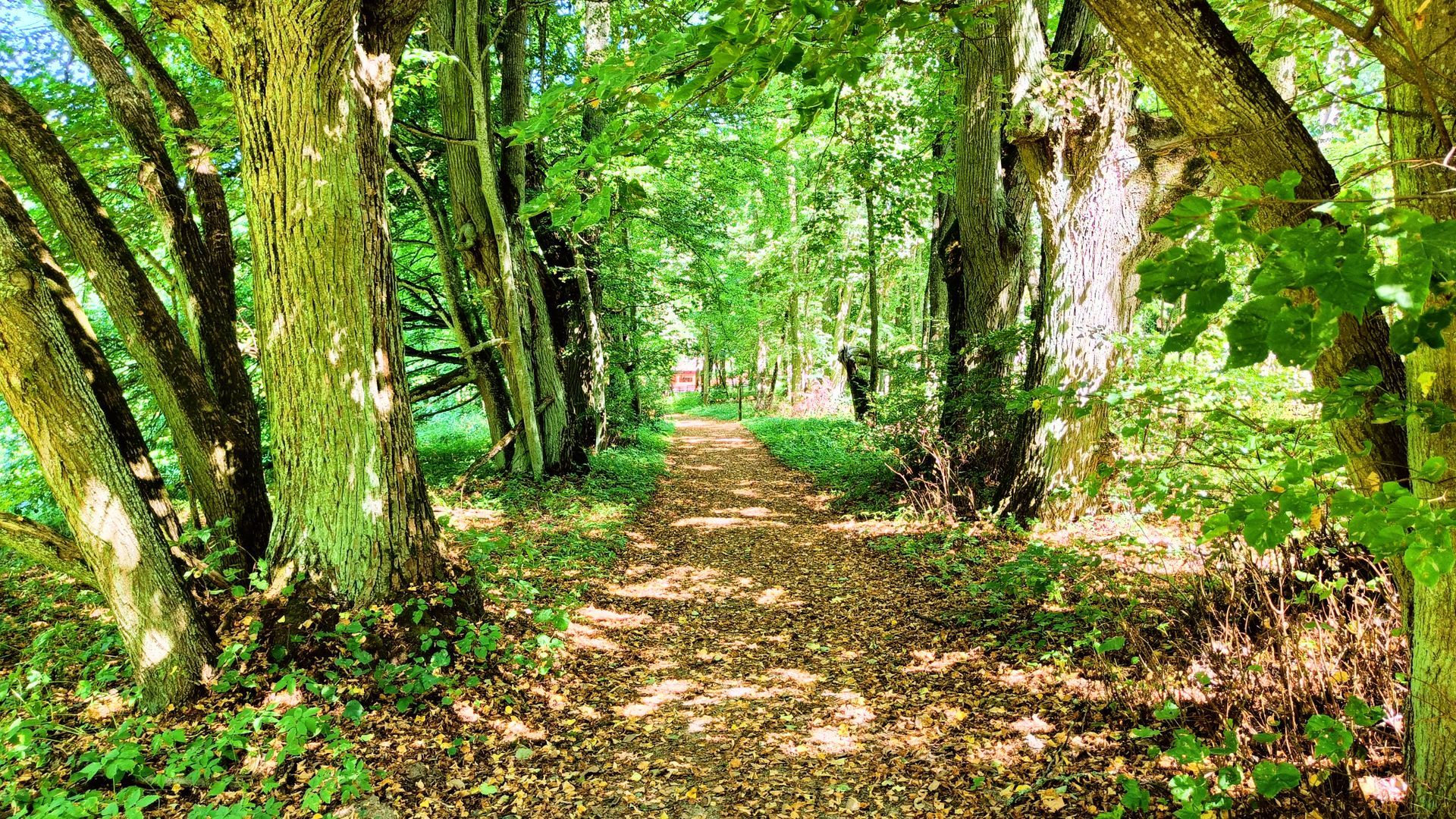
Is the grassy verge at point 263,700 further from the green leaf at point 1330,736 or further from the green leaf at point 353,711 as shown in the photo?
the green leaf at point 1330,736

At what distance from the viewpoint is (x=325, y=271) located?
4.21m

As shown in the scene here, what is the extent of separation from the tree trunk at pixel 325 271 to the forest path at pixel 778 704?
1623 mm

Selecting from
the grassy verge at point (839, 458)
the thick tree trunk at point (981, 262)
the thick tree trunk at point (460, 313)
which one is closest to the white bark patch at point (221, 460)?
the thick tree trunk at point (460, 313)

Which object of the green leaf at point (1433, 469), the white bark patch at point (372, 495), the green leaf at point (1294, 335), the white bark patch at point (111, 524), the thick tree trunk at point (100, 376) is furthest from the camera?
the white bark patch at point (372, 495)

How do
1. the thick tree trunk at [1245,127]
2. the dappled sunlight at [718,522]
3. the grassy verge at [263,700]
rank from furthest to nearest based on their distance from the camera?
the dappled sunlight at [718,522] < the grassy verge at [263,700] < the thick tree trunk at [1245,127]

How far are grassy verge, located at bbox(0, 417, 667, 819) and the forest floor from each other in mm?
343

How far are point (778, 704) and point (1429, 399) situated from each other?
362cm

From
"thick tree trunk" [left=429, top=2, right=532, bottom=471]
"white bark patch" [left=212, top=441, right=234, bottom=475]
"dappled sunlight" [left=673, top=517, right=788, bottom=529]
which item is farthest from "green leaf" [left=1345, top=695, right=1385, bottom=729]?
"thick tree trunk" [left=429, top=2, right=532, bottom=471]

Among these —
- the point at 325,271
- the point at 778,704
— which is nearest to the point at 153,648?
the point at 325,271

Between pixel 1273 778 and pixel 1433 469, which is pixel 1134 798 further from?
pixel 1433 469

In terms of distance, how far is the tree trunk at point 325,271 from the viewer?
404 cm

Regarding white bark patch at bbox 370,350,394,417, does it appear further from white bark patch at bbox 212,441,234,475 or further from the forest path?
the forest path

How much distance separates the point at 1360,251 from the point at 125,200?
1210 centimetres

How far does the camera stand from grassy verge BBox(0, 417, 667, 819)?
10.5 feet
